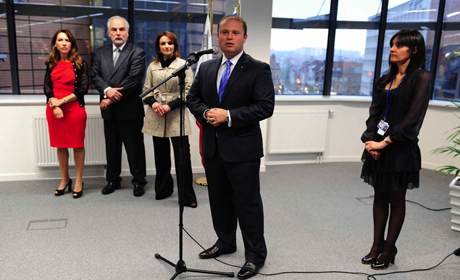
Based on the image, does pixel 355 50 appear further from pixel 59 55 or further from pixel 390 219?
pixel 59 55

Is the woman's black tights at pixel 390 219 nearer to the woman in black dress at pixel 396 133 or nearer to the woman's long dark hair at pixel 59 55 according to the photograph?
the woman in black dress at pixel 396 133

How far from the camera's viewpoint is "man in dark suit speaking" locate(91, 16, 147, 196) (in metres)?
3.66

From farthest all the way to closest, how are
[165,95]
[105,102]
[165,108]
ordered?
[105,102], [165,95], [165,108]

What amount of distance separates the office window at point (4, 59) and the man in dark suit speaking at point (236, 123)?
3.31 m

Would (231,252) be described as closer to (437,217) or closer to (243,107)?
(243,107)

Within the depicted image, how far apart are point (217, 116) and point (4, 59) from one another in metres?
3.67

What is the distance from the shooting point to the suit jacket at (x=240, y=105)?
2.24 m

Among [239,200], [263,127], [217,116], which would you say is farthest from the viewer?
[263,127]

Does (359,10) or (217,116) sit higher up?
(359,10)

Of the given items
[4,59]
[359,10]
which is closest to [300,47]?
[359,10]

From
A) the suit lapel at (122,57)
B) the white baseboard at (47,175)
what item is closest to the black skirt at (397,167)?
the suit lapel at (122,57)

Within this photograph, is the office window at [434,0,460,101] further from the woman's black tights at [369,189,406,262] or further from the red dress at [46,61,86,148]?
Result: the red dress at [46,61,86,148]

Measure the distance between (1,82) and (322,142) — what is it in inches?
161

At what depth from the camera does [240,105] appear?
228cm
